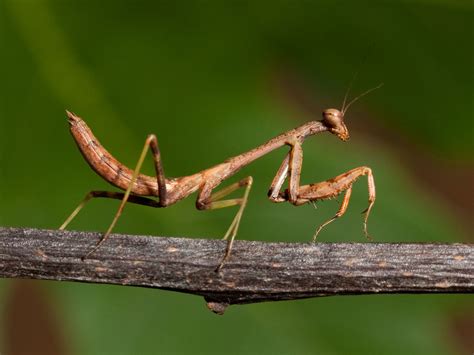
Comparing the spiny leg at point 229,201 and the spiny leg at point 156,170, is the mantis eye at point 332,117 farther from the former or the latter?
the spiny leg at point 156,170

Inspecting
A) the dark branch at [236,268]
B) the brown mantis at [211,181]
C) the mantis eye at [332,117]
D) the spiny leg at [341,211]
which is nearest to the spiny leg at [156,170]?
the brown mantis at [211,181]

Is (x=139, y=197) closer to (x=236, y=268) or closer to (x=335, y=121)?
(x=236, y=268)

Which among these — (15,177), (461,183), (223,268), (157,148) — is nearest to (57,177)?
(15,177)

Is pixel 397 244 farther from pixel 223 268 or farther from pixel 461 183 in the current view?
→ pixel 461 183

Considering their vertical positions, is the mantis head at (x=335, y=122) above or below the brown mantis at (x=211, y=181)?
above

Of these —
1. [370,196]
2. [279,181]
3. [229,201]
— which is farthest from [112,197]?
[370,196]
